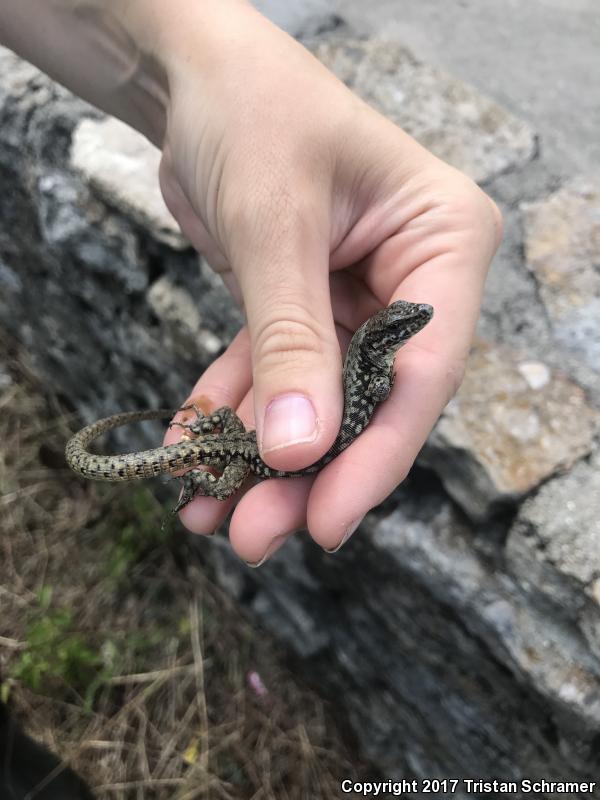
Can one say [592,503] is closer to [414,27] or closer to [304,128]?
[304,128]

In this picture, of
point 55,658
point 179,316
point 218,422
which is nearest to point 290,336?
point 218,422

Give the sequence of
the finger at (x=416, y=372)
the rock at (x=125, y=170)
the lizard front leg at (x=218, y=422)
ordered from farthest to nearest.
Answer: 1. the rock at (x=125, y=170)
2. the lizard front leg at (x=218, y=422)
3. the finger at (x=416, y=372)

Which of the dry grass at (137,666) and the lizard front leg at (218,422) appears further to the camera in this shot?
the dry grass at (137,666)

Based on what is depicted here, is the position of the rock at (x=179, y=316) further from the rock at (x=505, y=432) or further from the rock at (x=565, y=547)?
the rock at (x=565, y=547)

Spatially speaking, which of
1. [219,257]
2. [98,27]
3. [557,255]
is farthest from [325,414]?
[98,27]

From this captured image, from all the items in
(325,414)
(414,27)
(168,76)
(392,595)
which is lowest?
(392,595)

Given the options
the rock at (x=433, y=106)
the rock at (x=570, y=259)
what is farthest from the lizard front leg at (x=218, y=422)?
the rock at (x=433, y=106)
